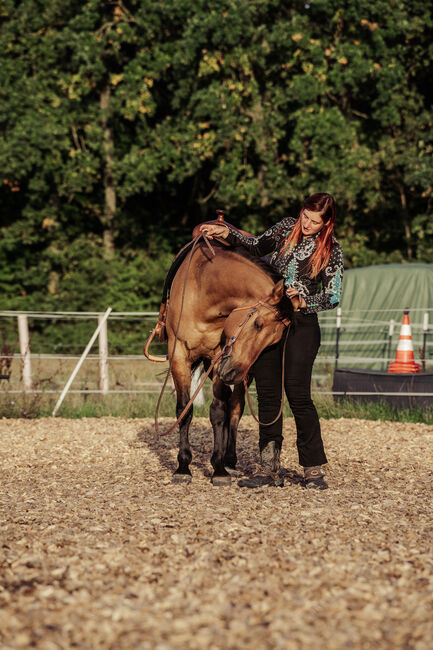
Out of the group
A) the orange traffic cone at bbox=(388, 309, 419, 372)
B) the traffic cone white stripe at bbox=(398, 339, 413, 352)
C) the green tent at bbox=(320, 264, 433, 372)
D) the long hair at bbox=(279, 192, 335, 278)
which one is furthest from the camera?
the green tent at bbox=(320, 264, 433, 372)

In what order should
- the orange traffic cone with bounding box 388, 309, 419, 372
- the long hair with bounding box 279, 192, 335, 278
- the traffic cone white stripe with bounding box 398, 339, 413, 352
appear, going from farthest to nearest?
1. the traffic cone white stripe with bounding box 398, 339, 413, 352
2. the orange traffic cone with bounding box 388, 309, 419, 372
3. the long hair with bounding box 279, 192, 335, 278

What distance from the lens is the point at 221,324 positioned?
5.09 meters

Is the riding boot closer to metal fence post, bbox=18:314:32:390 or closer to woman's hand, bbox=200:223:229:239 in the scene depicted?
woman's hand, bbox=200:223:229:239

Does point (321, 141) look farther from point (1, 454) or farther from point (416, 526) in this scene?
point (416, 526)

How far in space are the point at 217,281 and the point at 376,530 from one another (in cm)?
190

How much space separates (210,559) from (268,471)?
176cm

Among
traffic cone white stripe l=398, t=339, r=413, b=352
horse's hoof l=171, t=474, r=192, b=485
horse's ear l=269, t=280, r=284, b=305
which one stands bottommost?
horse's hoof l=171, t=474, r=192, b=485

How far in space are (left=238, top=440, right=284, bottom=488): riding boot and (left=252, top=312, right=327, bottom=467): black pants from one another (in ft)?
0.16

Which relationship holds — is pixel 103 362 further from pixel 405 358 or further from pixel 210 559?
pixel 210 559

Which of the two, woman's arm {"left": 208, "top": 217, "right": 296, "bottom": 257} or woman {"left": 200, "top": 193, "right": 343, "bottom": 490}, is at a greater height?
woman's arm {"left": 208, "top": 217, "right": 296, "bottom": 257}

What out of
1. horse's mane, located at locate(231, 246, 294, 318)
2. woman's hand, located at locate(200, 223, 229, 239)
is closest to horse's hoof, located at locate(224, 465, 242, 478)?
horse's mane, located at locate(231, 246, 294, 318)

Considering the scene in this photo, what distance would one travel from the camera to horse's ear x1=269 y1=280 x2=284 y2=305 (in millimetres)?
4570

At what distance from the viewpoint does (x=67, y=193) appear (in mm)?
20922

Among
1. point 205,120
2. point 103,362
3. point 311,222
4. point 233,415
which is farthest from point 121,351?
point 311,222
